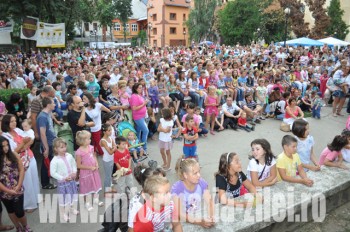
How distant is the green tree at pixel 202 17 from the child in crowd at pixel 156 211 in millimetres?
48897

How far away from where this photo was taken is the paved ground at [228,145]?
4.63m

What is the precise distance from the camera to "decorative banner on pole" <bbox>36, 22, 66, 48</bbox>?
13.4m

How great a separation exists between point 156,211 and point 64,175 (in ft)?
8.13

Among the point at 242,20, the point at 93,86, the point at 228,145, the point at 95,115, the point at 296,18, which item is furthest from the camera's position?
the point at 296,18

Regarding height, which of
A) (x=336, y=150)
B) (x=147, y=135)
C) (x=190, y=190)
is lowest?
(x=147, y=135)

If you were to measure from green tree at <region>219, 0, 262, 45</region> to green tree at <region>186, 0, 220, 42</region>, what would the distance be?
12155 millimetres

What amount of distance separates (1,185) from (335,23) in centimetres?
4210

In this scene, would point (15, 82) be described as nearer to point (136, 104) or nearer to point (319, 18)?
point (136, 104)

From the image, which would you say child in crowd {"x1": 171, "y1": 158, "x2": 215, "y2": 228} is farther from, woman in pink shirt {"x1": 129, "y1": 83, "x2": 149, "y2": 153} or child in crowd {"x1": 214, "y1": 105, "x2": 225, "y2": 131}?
child in crowd {"x1": 214, "y1": 105, "x2": 225, "y2": 131}

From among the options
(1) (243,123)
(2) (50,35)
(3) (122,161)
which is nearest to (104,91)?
(3) (122,161)

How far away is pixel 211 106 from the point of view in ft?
29.7

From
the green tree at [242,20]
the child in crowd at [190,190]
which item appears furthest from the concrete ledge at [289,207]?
the green tree at [242,20]

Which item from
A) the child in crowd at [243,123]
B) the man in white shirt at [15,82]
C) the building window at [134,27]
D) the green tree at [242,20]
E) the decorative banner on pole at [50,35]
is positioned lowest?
the child in crowd at [243,123]

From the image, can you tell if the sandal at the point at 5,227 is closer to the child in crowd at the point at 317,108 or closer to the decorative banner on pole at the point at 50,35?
the child in crowd at the point at 317,108
